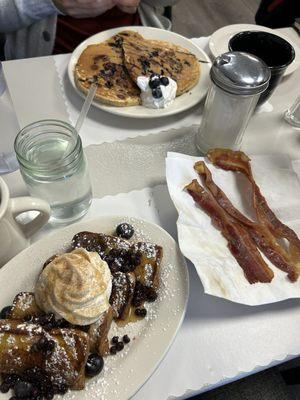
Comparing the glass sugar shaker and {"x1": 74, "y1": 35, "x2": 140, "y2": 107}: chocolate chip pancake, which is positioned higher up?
the glass sugar shaker

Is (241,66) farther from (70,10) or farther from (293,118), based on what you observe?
(70,10)

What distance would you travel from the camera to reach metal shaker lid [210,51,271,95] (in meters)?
0.83

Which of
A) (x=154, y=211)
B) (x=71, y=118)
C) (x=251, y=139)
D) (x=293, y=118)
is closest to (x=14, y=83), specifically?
(x=71, y=118)

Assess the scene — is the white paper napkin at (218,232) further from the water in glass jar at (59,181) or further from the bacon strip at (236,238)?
the water in glass jar at (59,181)

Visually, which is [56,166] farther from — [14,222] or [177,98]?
[177,98]

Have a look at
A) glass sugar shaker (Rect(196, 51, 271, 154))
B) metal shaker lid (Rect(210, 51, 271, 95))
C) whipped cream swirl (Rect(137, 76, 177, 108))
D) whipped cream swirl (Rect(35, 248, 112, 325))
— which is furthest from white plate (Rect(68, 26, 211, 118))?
whipped cream swirl (Rect(35, 248, 112, 325))

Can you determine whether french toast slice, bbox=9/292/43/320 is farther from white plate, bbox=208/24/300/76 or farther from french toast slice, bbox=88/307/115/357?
white plate, bbox=208/24/300/76

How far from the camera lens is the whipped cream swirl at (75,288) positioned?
64 centimetres

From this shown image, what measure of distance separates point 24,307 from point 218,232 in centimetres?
45

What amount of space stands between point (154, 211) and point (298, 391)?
671mm

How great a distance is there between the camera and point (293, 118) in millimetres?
1137

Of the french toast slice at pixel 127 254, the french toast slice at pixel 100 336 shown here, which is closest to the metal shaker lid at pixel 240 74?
the french toast slice at pixel 127 254

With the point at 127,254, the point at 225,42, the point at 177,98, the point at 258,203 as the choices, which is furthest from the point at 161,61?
the point at 127,254

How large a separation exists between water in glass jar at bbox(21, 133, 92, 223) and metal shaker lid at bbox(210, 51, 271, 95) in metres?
0.38
